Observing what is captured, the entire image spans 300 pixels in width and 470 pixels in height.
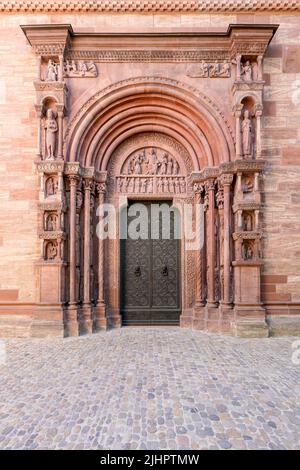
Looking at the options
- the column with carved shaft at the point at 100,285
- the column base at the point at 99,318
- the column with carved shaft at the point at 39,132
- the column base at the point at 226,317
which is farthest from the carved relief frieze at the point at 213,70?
the column base at the point at 99,318

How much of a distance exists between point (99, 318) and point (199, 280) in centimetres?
272

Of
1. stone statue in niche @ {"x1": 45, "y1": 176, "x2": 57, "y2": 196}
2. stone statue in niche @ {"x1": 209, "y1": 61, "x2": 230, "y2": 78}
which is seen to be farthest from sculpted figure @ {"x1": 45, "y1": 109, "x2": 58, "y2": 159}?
stone statue in niche @ {"x1": 209, "y1": 61, "x2": 230, "y2": 78}

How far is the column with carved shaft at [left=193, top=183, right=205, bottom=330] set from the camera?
750 cm

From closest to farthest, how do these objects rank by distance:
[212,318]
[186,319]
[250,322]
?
[250,322], [212,318], [186,319]

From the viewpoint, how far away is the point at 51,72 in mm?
7172

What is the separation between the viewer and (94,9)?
7.52 meters

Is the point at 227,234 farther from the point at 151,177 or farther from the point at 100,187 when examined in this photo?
the point at 100,187

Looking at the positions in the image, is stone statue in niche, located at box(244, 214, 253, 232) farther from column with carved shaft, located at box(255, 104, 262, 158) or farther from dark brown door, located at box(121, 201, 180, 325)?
dark brown door, located at box(121, 201, 180, 325)

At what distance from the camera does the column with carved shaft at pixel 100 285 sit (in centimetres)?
742

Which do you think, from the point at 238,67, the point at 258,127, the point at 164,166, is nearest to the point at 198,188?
the point at 164,166

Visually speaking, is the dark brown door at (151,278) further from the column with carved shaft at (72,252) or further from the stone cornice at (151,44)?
the stone cornice at (151,44)

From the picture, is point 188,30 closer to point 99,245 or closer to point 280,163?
point 280,163

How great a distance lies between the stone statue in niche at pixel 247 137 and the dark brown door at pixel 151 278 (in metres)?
2.48

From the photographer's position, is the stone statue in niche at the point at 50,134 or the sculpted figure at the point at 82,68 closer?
the stone statue in niche at the point at 50,134
